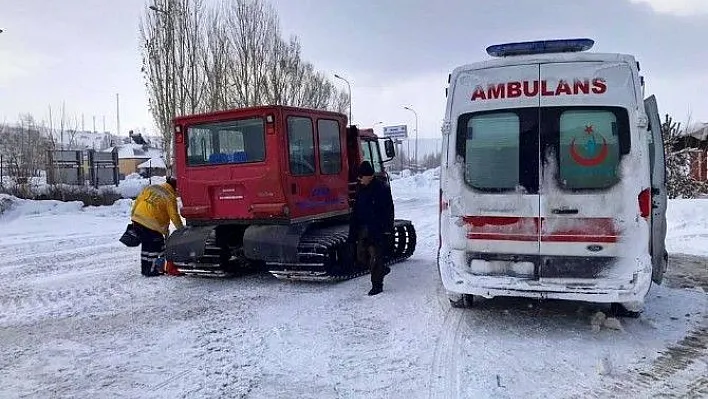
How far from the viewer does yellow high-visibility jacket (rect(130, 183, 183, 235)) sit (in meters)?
9.27

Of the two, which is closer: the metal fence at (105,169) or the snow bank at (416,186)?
the metal fence at (105,169)

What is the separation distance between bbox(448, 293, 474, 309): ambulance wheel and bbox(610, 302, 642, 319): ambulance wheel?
147cm

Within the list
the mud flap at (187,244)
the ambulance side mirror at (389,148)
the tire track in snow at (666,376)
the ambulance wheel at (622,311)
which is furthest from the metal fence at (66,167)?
the tire track in snow at (666,376)

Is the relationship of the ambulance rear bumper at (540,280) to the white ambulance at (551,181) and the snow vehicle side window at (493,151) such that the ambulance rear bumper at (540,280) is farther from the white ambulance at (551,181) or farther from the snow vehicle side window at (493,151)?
the snow vehicle side window at (493,151)

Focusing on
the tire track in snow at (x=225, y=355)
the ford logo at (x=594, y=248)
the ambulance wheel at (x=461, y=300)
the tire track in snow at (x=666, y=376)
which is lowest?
the tire track in snow at (x=666, y=376)

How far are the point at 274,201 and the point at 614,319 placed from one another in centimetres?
439

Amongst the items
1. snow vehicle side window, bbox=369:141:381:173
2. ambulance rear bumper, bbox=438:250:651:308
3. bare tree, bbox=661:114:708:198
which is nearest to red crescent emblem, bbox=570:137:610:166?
ambulance rear bumper, bbox=438:250:651:308

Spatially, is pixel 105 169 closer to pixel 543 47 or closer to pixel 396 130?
pixel 543 47

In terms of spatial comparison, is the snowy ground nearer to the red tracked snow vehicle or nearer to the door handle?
the red tracked snow vehicle

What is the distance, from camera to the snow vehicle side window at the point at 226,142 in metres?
8.12

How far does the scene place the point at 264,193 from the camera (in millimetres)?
8008

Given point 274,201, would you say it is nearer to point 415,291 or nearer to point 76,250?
point 415,291

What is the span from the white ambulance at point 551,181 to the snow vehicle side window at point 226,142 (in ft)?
10.0

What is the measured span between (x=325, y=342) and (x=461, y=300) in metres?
1.71
